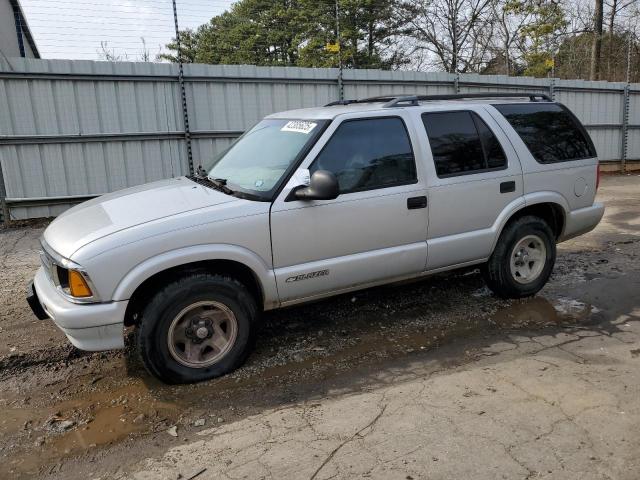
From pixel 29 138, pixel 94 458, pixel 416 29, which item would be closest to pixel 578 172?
pixel 94 458

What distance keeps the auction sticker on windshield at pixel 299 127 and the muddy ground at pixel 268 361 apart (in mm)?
1701

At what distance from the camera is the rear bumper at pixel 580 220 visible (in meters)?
5.36

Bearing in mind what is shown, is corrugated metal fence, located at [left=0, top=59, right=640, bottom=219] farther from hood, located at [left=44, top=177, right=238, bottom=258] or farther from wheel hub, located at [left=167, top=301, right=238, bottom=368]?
wheel hub, located at [left=167, top=301, right=238, bottom=368]

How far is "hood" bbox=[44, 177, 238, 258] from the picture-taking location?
3.52 meters

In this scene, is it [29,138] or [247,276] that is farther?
[29,138]

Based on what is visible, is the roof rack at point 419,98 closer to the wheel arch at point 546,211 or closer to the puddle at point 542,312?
the wheel arch at point 546,211

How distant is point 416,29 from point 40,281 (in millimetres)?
26624

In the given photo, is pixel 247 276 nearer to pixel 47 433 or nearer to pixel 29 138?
pixel 47 433

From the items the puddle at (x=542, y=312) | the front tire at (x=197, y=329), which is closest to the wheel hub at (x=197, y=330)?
the front tire at (x=197, y=329)

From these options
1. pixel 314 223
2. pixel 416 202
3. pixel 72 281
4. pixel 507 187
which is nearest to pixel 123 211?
pixel 72 281

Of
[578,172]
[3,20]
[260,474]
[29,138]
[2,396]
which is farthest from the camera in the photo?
[3,20]

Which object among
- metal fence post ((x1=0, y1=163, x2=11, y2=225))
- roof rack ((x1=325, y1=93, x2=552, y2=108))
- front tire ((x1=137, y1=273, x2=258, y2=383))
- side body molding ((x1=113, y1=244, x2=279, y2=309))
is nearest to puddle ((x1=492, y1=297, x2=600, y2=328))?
roof rack ((x1=325, y1=93, x2=552, y2=108))

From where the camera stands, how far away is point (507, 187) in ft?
15.9

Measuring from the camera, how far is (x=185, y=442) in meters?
3.10
